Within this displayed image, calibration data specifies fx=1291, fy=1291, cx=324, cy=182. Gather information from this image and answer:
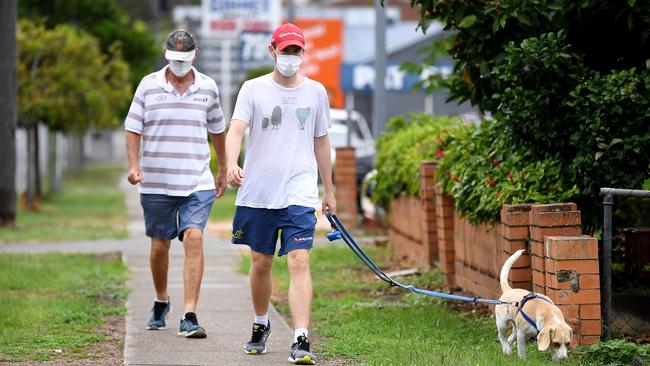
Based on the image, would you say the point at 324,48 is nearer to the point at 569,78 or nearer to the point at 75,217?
the point at 75,217

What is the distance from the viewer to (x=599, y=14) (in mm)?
8406

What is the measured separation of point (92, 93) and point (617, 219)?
607 inches

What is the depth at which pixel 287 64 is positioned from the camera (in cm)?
718

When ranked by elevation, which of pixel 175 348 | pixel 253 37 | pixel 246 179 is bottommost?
pixel 175 348

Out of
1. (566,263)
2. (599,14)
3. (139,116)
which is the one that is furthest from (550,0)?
(139,116)

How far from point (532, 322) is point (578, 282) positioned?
59 centimetres

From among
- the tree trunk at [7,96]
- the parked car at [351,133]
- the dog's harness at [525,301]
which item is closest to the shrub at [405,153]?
the dog's harness at [525,301]

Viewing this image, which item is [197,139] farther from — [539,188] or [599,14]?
[599,14]

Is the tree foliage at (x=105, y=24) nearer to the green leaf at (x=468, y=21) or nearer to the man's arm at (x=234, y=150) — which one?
the green leaf at (x=468, y=21)

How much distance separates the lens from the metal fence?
7.16 meters

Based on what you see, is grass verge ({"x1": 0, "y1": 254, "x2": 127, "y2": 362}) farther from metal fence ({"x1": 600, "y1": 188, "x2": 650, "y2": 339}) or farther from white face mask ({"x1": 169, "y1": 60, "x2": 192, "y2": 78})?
metal fence ({"x1": 600, "y1": 188, "x2": 650, "y2": 339})

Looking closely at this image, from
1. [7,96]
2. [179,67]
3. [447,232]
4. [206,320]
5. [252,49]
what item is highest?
[252,49]

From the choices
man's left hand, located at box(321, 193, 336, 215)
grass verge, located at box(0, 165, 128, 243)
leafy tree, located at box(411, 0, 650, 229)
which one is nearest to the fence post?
leafy tree, located at box(411, 0, 650, 229)

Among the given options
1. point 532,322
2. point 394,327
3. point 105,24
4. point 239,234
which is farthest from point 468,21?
point 105,24
